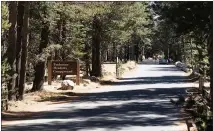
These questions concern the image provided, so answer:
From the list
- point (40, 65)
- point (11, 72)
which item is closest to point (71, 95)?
point (40, 65)

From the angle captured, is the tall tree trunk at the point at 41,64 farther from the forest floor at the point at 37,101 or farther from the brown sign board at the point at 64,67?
the brown sign board at the point at 64,67

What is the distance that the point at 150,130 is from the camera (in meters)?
14.3

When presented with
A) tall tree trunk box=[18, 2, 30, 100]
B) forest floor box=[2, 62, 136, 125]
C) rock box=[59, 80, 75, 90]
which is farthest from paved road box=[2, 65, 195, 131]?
rock box=[59, 80, 75, 90]

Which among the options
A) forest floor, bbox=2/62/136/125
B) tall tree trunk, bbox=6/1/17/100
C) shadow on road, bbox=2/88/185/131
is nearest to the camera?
shadow on road, bbox=2/88/185/131

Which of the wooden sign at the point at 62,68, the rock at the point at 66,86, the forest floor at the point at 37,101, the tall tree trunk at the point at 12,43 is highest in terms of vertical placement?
the tall tree trunk at the point at 12,43

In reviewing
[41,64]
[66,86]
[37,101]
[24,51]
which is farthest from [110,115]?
[66,86]

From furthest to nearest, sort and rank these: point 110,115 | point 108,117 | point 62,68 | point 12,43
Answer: point 62,68, point 12,43, point 110,115, point 108,117

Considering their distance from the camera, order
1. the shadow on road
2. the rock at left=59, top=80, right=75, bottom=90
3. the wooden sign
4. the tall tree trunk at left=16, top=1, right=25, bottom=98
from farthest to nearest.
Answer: the wooden sign
the rock at left=59, top=80, right=75, bottom=90
the tall tree trunk at left=16, top=1, right=25, bottom=98
the shadow on road

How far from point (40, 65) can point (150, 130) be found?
54.0 ft

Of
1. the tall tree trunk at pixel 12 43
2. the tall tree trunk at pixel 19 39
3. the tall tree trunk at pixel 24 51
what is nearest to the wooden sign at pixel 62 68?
the tall tree trunk at pixel 19 39

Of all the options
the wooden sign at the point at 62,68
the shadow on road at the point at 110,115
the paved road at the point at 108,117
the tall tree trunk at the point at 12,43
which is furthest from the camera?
the wooden sign at the point at 62,68

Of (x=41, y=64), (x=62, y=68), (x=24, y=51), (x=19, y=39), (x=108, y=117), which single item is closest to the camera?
(x=108, y=117)

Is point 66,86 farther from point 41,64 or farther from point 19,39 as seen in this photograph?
point 19,39

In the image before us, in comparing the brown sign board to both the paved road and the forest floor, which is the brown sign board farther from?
the paved road
